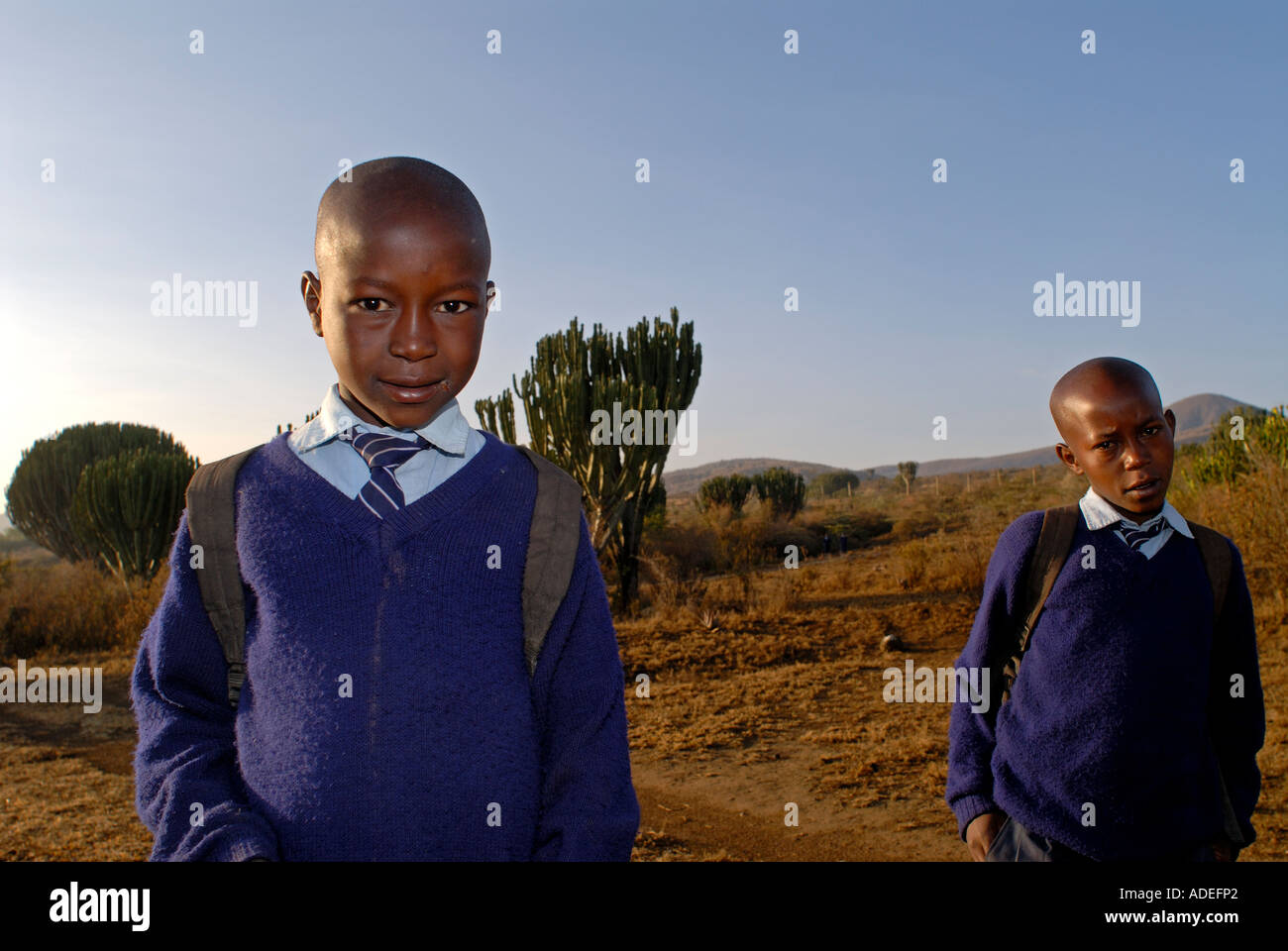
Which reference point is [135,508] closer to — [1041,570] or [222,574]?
[222,574]

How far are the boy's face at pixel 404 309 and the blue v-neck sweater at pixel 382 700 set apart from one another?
15cm

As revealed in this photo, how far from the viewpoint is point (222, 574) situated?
1.28 meters

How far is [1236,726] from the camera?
197 centimetres

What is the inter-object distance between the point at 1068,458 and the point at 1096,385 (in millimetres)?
257

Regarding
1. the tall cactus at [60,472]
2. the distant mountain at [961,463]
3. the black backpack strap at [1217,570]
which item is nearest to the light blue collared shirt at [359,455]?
the black backpack strap at [1217,570]

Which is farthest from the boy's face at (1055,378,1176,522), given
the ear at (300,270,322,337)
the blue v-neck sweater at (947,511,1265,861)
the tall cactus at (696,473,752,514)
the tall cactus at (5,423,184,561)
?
the tall cactus at (5,423,184,561)

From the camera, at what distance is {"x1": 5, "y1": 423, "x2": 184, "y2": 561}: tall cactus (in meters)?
25.7

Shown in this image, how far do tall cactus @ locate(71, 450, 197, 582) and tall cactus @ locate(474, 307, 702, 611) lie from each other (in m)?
7.89

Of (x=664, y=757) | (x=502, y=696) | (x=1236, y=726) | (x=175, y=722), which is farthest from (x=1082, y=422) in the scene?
(x=664, y=757)

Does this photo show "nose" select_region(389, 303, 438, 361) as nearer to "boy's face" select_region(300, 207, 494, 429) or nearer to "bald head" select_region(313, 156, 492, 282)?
"boy's face" select_region(300, 207, 494, 429)

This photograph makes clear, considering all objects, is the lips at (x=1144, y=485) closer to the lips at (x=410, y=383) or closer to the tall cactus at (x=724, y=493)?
the lips at (x=410, y=383)

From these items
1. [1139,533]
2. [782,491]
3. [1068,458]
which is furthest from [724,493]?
[1139,533]
